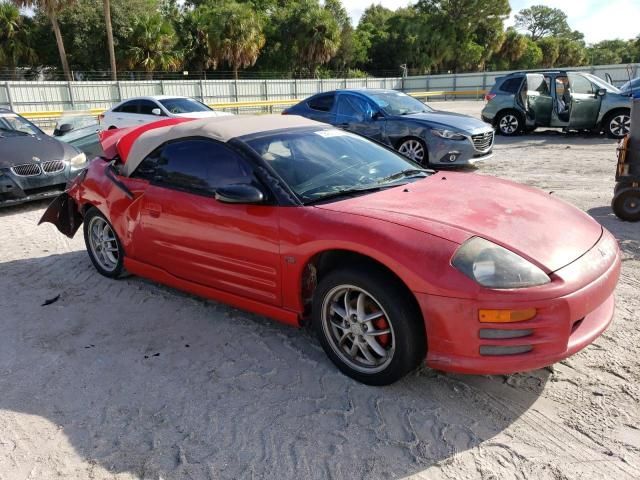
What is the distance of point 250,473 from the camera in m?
2.47

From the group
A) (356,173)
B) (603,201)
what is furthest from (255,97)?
(356,173)

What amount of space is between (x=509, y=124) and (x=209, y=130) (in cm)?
1236

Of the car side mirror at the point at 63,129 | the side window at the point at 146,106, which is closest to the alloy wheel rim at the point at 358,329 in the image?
the car side mirror at the point at 63,129

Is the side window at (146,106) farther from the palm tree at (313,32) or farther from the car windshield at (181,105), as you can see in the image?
the palm tree at (313,32)

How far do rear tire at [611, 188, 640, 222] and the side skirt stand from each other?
180 inches

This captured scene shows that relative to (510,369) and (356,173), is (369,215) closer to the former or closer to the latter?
(356,173)

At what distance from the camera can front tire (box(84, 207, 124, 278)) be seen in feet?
16.1

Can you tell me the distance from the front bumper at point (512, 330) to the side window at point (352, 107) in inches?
295

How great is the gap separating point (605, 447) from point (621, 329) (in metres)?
1.38

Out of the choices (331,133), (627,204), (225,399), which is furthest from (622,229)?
(225,399)

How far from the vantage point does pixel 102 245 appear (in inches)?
199

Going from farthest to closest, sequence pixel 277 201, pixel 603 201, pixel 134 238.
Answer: pixel 603 201 < pixel 134 238 < pixel 277 201

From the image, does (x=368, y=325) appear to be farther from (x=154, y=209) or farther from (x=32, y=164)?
(x=32, y=164)

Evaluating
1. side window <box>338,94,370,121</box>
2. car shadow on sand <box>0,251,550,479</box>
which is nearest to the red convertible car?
car shadow on sand <box>0,251,550,479</box>
